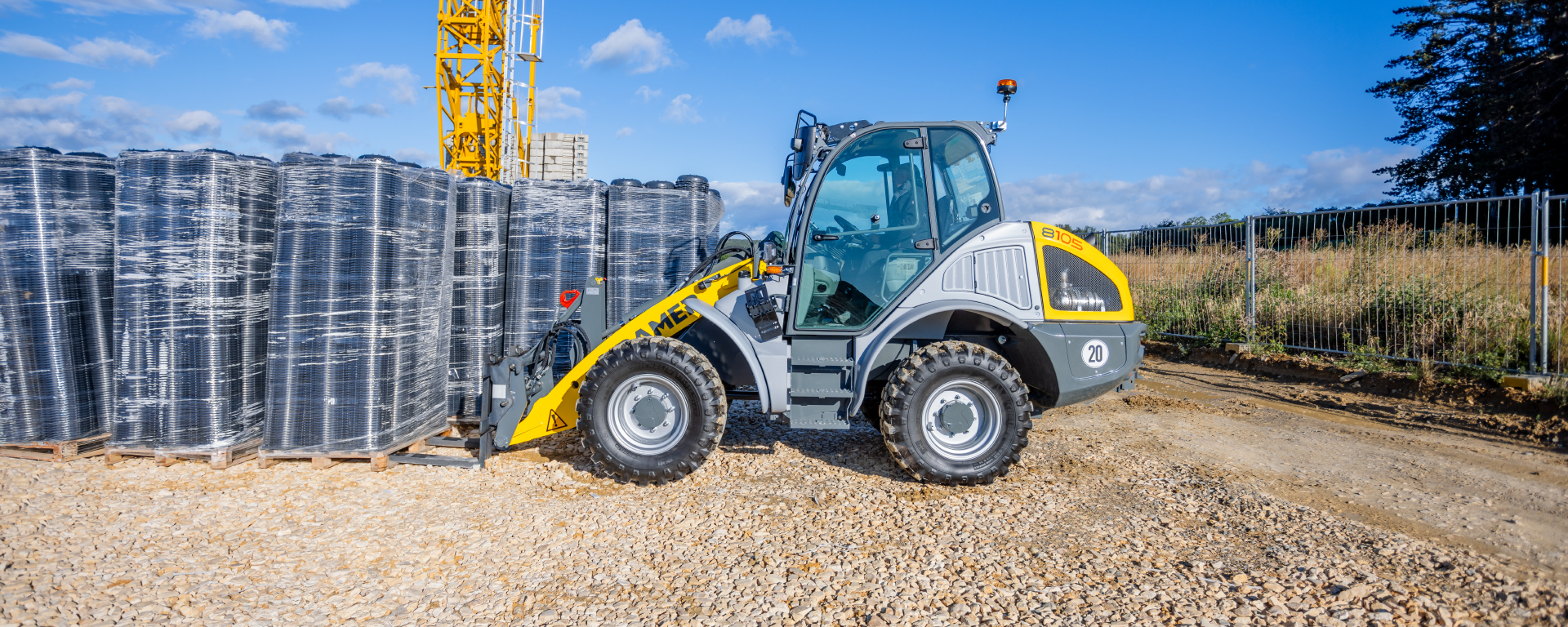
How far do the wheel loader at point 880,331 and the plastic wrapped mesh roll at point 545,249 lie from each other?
0.98 metres

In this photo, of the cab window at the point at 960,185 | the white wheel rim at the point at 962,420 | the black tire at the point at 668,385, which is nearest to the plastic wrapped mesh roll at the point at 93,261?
the black tire at the point at 668,385

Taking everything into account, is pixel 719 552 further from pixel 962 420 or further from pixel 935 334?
pixel 935 334

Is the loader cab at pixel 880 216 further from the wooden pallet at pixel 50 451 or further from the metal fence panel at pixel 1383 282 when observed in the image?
the metal fence panel at pixel 1383 282

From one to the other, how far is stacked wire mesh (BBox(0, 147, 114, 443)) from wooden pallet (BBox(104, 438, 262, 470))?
0.42 m

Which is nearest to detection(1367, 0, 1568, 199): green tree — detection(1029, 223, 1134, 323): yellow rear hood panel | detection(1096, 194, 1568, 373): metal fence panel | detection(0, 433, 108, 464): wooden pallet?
detection(1096, 194, 1568, 373): metal fence panel

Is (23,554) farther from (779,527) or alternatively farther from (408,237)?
(779,527)

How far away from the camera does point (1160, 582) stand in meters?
3.24

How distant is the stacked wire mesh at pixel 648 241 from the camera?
6.05 metres

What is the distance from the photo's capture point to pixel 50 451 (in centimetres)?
486

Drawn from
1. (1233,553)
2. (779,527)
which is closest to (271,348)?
(779,527)

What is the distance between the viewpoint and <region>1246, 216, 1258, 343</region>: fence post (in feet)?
33.3

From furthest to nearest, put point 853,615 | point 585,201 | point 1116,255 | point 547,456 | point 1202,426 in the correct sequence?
point 1116,255 → point 1202,426 → point 585,201 → point 547,456 → point 853,615

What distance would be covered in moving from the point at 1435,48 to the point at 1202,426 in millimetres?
21033

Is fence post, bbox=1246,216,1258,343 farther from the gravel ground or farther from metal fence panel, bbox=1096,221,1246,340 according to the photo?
the gravel ground
